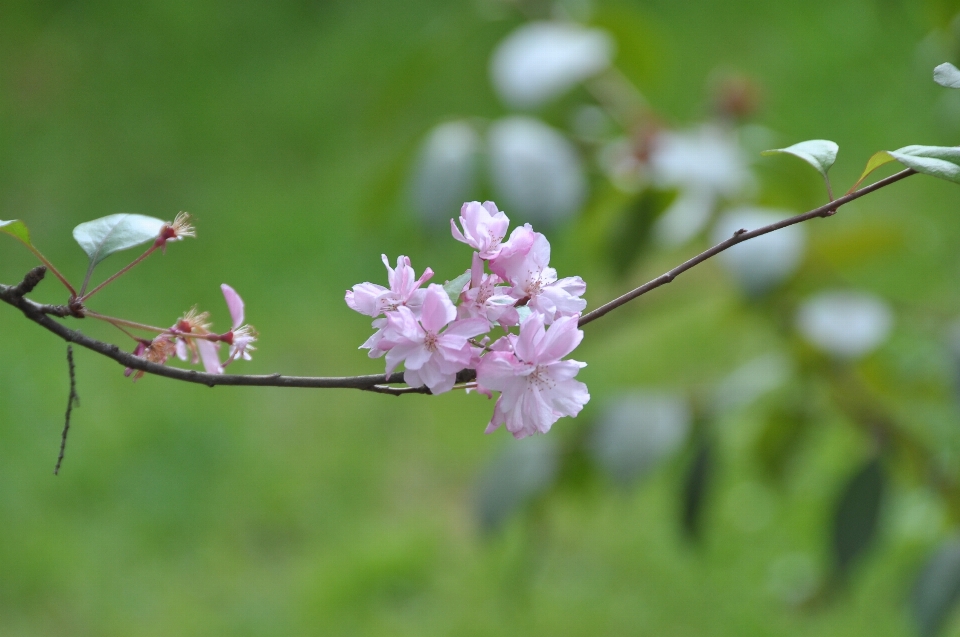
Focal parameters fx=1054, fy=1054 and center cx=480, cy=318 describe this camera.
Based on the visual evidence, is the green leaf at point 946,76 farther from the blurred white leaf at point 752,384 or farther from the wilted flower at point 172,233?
the blurred white leaf at point 752,384

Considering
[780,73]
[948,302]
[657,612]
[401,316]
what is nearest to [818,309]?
[401,316]

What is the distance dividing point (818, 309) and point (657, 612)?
98 cm

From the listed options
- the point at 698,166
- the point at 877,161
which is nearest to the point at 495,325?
the point at 877,161

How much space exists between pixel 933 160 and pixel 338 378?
314mm

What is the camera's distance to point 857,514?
1212 millimetres

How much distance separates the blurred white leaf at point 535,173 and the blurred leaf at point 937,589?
547 mm

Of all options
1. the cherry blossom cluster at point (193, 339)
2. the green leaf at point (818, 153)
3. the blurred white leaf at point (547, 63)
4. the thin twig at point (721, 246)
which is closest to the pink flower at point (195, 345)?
the cherry blossom cluster at point (193, 339)

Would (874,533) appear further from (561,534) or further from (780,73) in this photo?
(780,73)

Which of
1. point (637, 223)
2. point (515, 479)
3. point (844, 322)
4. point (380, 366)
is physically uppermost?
point (637, 223)

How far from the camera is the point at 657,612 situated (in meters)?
2.00

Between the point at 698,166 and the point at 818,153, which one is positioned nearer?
the point at 818,153

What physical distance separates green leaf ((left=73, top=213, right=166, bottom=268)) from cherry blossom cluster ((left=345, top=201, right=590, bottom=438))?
18 centimetres

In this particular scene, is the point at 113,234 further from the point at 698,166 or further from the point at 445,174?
the point at 698,166

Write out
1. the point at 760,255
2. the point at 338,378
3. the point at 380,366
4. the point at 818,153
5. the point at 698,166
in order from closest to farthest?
the point at 338,378, the point at 818,153, the point at 760,255, the point at 698,166, the point at 380,366
